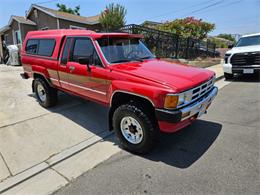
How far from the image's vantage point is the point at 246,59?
26.5 ft

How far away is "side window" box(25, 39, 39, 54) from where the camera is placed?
5.75 m

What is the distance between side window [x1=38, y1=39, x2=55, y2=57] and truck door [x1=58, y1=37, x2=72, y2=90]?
565mm

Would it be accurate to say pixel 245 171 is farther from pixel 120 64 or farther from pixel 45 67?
pixel 45 67

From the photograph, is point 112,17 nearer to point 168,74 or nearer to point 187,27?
point 187,27

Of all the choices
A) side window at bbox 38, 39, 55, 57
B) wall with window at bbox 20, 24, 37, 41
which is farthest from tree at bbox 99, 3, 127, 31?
side window at bbox 38, 39, 55, 57

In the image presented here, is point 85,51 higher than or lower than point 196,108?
higher

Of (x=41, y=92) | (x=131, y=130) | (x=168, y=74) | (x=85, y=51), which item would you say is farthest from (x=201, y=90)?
(x=41, y=92)

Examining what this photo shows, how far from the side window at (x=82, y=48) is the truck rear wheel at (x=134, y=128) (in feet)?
4.43

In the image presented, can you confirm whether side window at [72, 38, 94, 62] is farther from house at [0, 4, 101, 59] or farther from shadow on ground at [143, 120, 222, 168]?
house at [0, 4, 101, 59]

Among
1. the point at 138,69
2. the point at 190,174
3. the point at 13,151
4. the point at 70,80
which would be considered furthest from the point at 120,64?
the point at 13,151

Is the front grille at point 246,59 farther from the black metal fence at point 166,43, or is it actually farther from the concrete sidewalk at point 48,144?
the concrete sidewalk at point 48,144

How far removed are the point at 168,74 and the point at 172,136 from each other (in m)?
1.37

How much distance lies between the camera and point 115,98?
3.54 metres

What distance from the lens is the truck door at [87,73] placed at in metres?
3.69
